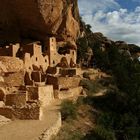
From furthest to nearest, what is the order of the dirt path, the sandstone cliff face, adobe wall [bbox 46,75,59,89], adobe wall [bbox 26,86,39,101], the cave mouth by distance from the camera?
the cave mouth < the sandstone cliff face < adobe wall [bbox 46,75,59,89] < adobe wall [bbox 26,86,39,101] < the dirt path

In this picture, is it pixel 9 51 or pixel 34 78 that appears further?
pixel 9 51

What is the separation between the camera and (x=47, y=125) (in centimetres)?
1593

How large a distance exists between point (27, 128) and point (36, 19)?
1901cm

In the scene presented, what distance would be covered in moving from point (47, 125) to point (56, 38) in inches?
804

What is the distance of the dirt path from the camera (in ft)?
46.6

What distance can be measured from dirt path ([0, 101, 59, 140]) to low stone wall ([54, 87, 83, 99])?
6280mm

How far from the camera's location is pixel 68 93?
83.9 ft

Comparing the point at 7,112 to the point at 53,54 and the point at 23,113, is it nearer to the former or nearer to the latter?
the point at 23,113

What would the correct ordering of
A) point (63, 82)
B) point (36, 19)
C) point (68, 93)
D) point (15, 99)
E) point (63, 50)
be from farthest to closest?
point (63, 50), point (36, 19), point (63, 82), point (68, 93), point (15, 99)

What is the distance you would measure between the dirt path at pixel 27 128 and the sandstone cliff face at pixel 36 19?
16.2 meters

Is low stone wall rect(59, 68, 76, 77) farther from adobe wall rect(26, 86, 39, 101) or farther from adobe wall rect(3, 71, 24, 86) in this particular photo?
adobe wall rect(26, 86, 39, 101)

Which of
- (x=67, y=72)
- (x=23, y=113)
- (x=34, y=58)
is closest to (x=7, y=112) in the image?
(x=23, y=113)

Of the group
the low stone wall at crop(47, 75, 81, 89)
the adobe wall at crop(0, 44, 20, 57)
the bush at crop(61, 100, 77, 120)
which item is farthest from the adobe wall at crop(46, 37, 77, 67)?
the bush at crop(61, 100, 77, 120)

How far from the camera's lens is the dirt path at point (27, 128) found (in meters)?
14.2
